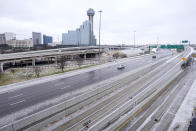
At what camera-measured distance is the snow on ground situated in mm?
8791

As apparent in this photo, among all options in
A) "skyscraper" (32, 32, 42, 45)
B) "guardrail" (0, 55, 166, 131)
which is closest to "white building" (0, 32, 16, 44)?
"skyscraper" (32, 32, 42, 45)

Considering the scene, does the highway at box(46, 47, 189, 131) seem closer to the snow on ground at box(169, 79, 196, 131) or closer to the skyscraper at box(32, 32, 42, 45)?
the snow on ground at box(169, 79, 196, 131)

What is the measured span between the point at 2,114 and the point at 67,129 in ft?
22.8

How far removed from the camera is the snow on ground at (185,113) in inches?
346

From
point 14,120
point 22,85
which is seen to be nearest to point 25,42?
point 22,85

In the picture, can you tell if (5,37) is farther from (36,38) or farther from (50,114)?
(50,114)

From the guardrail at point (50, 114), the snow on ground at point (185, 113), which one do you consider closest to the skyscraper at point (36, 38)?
the guardrail at point (50, 114)

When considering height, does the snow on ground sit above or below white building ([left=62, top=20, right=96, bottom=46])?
below

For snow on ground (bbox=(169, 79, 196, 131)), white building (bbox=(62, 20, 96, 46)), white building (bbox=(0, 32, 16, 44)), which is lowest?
snow on ground (bbox=(169, 79, 196, 131))

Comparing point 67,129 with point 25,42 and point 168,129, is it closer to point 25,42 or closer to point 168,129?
point 168,129

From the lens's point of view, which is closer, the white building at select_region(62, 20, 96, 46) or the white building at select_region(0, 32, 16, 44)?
the white building at select_region(0, 32, 16, 44)

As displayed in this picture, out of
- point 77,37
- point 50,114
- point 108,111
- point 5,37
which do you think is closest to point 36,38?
point 5,37

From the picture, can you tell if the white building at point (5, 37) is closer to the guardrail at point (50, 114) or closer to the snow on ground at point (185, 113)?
the guardrail at point (50, 114)

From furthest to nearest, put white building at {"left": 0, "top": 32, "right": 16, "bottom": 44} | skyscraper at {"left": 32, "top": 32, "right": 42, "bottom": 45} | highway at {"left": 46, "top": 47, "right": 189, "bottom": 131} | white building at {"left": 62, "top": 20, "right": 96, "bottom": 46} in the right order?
white building at {"left": 62, "top": 20, "right": 96, "bottom": 46} → skyscraper at {"left": 32, "top": 32, "right": 42, "bottom": 45} → white building at {"left": 0, "top": 32, "right": 16, "bottom": 44} → highway at {"left": 46, "top": 47, "right": 189, "bottom": 131}
